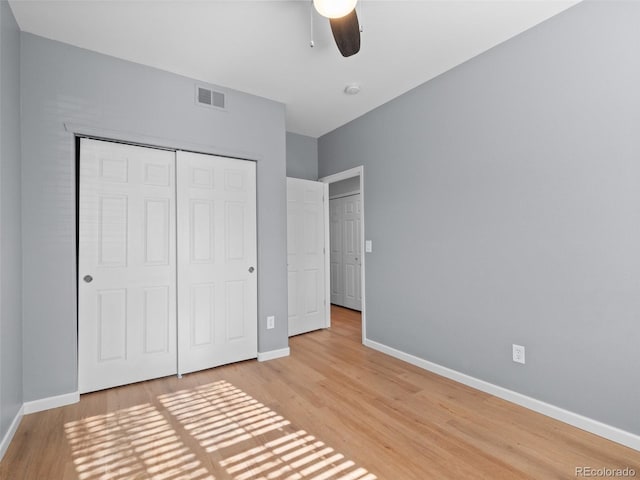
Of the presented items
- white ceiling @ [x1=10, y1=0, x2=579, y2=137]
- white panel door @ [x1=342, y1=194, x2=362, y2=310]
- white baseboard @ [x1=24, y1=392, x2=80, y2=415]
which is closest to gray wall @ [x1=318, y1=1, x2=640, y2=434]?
white ceiling @ [x1=10, y1=0, x2=579, y2=137]

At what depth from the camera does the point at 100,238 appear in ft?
8.29

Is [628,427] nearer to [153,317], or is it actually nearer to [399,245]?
[399,245]

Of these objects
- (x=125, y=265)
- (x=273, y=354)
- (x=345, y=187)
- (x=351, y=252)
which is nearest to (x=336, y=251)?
(x=351, y=252)

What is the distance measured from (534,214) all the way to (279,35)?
2.21m

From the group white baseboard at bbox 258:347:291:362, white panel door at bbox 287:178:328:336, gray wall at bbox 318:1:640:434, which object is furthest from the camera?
white panel door at bbox 287:178:328:336

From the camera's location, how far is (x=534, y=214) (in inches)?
88.2

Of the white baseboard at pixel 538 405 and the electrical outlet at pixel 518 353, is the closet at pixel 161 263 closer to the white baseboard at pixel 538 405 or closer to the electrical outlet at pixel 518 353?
the white baseboard at pixel 538 405

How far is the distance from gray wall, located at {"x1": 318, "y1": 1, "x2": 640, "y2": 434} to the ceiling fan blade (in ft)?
4.22

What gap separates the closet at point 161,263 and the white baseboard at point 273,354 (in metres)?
0.09

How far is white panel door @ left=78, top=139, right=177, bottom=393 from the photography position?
2.48 m

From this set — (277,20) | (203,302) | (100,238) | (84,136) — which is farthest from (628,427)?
(84,136)

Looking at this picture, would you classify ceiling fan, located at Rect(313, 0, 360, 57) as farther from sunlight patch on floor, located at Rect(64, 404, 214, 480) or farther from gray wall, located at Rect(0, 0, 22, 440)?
sunlight patch on floor, located at Rect(64, 404, 214, 480)

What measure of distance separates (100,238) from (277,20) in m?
2.08

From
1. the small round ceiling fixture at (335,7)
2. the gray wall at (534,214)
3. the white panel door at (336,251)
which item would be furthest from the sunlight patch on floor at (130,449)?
the white panel door at (336,251)
